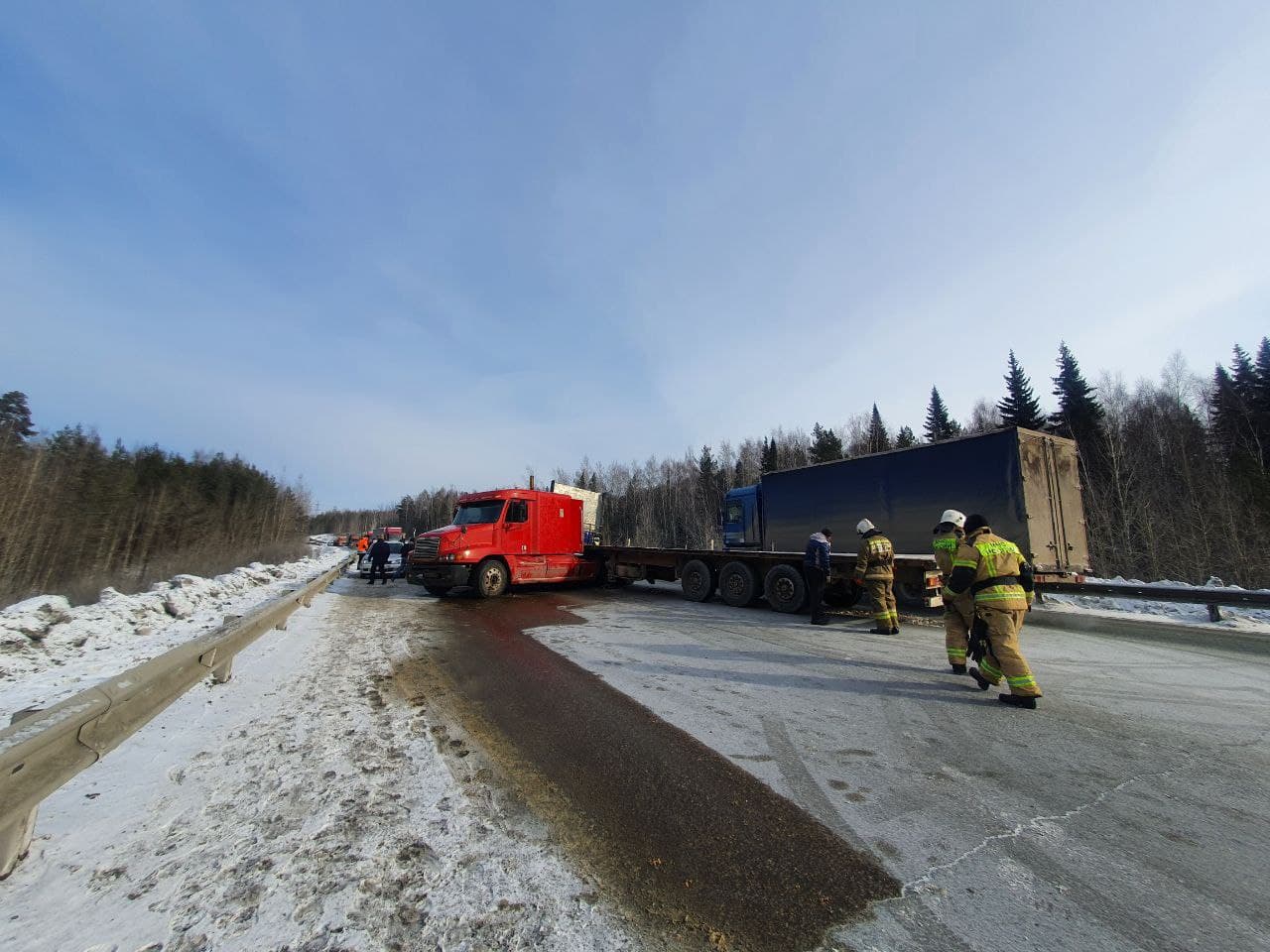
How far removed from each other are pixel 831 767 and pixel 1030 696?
249 cm

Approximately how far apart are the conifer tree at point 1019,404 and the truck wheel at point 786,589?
39559 mm

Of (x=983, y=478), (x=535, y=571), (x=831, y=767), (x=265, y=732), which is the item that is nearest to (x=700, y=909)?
(x=831, y=767)

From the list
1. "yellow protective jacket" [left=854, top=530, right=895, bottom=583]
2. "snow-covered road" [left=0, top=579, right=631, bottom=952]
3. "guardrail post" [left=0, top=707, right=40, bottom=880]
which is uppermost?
"yellow protective jacket" [left=854, top=530, right=895, bottom=583]

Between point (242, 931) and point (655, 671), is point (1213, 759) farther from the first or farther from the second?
point (242, 931)

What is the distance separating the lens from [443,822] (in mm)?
2746

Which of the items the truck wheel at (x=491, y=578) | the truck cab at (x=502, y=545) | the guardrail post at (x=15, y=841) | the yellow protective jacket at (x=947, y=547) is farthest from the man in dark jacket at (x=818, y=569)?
the guardrail post at (x=15, y=841)

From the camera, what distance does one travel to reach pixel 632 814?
287 centimetres

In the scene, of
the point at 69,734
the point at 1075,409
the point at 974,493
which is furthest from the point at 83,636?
the point at 1075,409

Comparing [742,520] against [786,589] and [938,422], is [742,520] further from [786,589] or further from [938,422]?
[938,422]

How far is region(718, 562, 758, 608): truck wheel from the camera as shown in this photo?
11.3m

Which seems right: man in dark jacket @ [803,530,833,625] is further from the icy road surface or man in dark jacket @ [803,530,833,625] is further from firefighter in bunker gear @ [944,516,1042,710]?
firefighter in bunker gear @ [944,516,1042,710]

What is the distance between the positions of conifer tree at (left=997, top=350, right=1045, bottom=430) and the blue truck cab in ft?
115

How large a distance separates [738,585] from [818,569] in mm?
2504

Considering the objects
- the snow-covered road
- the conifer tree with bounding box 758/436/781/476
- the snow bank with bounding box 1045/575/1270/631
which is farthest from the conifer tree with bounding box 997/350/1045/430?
the snow-covered road
